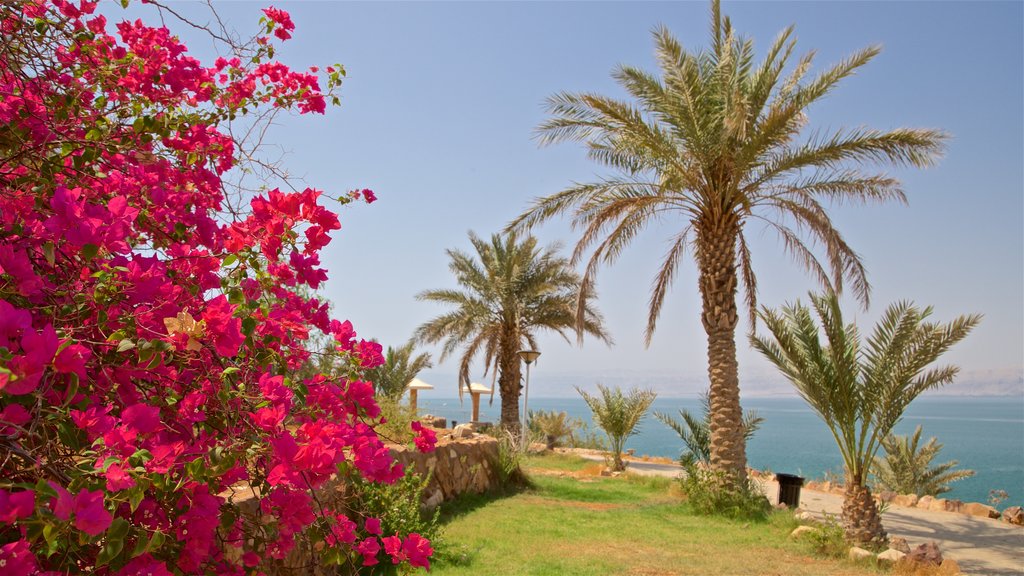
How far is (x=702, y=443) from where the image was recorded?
12.8 metres

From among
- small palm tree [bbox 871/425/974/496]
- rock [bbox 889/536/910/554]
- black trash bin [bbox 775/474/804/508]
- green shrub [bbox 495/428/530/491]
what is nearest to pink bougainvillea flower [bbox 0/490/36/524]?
rock [bbox 889/536/910/554]

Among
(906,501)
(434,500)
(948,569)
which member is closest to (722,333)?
(948,569)

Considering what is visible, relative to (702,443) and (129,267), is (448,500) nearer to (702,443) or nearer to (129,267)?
(702,443)

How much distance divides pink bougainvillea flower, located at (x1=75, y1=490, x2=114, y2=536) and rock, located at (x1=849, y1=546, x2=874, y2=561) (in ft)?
26.3

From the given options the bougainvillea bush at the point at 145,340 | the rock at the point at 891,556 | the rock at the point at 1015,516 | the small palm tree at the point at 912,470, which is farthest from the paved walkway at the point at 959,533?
the bougainvillea bush at the point at 145,340

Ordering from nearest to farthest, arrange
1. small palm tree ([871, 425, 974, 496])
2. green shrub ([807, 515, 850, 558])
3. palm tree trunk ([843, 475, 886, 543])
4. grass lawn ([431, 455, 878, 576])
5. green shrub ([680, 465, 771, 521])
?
grass lawn ([431, 455, 878, 576])
green shrub ([807, 515, 850, 558])
palm tree trunk ([843, 475, 886, 543])
green shrub ([680, 465, 771, 521])
small palm tree ([871, 425, 974, 496])

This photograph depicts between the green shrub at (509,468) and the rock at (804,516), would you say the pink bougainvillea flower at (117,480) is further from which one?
the green shrub at (509,468)

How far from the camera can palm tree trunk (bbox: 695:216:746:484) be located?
10.5 m

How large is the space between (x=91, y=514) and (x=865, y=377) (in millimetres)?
8967

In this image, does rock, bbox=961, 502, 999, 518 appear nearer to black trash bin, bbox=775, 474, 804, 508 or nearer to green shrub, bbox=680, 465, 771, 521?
black trash bin, bbox=775, 474, 804, 508

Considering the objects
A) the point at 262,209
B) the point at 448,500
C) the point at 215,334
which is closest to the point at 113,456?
the point at 215,334

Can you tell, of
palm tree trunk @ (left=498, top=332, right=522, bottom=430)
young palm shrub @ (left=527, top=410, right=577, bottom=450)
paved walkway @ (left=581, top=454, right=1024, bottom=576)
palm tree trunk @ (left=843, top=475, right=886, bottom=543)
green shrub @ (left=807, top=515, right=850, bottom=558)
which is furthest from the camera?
young palm shrub @ (left=527, top=410, right=577, bottom=450)

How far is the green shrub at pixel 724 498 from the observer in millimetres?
9609

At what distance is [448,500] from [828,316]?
569 centimetres
